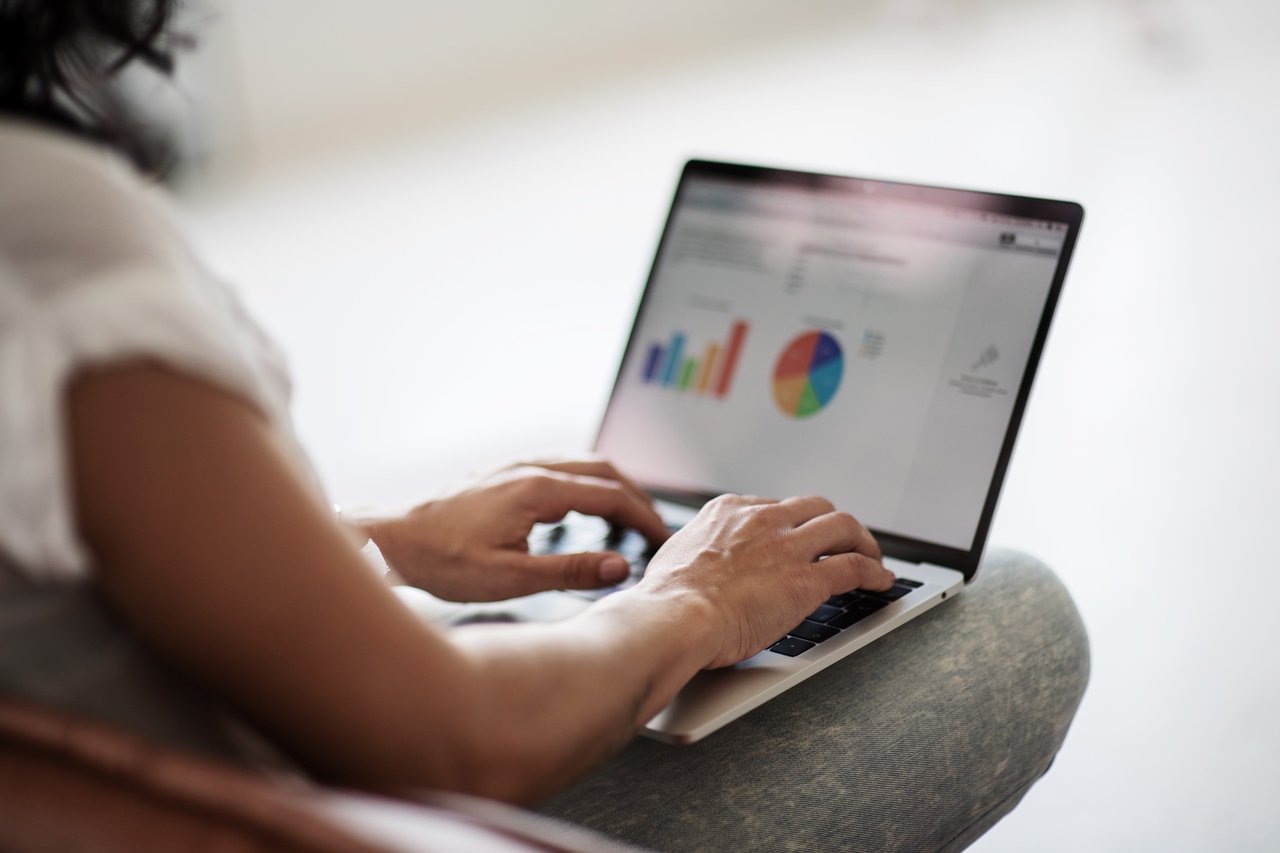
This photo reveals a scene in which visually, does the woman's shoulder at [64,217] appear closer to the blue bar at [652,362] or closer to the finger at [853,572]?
the finger at [853,572]

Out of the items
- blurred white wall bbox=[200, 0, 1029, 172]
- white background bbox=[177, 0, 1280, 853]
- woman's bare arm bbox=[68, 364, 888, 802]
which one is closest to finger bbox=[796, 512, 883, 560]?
woman's bare arm bbox=[68, 364, 888, 802]

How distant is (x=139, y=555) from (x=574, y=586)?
486 mm

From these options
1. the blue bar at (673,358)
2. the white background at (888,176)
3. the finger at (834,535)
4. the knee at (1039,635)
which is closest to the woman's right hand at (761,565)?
the finger at (834,535)

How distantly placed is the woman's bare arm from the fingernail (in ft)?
0.79

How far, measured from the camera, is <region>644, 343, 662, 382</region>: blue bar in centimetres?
131

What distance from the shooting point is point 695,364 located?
4.21 feet

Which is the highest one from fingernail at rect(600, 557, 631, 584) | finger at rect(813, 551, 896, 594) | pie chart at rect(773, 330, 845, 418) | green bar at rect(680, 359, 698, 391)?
pie chart at rect(773, 330, 845, 418)

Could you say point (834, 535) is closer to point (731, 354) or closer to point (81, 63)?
point (731, 354)

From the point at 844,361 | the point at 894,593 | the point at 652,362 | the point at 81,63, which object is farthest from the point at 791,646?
the point at 81,63

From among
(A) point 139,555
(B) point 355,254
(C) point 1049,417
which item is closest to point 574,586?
(A) point 139,555

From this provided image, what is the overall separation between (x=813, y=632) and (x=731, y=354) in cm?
41

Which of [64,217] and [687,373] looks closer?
[64,217]

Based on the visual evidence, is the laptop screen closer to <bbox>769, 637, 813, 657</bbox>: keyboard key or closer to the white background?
<bbox>769, 637, 813, 657</bbox>: keyboard key

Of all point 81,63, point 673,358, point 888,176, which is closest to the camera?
point 81,63
